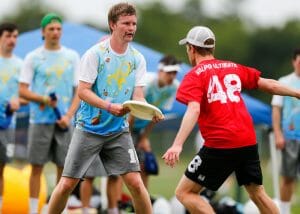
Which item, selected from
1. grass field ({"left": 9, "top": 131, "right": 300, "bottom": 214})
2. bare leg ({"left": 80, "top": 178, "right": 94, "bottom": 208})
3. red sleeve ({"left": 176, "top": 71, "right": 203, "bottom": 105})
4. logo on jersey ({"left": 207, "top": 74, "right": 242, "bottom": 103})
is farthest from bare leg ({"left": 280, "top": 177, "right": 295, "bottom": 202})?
grass field ({"left": 9, "top": 131, "right": 300, "bottom": 214})

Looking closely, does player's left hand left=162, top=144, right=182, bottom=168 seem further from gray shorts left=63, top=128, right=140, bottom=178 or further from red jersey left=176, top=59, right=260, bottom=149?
gray shorts left=63, top=128, right=140, bottom=178

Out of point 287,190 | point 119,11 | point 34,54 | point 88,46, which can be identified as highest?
point 119,11

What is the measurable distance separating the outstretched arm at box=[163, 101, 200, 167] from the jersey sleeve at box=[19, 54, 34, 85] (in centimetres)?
307

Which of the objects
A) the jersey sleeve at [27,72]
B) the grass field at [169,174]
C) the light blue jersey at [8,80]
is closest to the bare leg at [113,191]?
the light blue jersey at [8,80]

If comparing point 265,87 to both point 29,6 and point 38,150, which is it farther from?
point 29,6

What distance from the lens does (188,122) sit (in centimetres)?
955

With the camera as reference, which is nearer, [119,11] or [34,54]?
[119,11]

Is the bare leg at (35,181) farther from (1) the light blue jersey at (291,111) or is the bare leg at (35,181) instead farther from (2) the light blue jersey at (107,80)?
(1) the light blue jersey at (291,111)

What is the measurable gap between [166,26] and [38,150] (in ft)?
212

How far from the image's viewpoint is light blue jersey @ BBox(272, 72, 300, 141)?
13.4 metres

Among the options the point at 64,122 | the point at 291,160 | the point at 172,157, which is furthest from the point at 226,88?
the point at 291,160

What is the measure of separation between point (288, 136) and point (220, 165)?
3605mm

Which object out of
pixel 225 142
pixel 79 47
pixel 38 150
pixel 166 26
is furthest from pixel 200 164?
pixel 166 26

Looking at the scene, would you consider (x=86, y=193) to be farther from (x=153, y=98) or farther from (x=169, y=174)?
(x=169, y=174)
